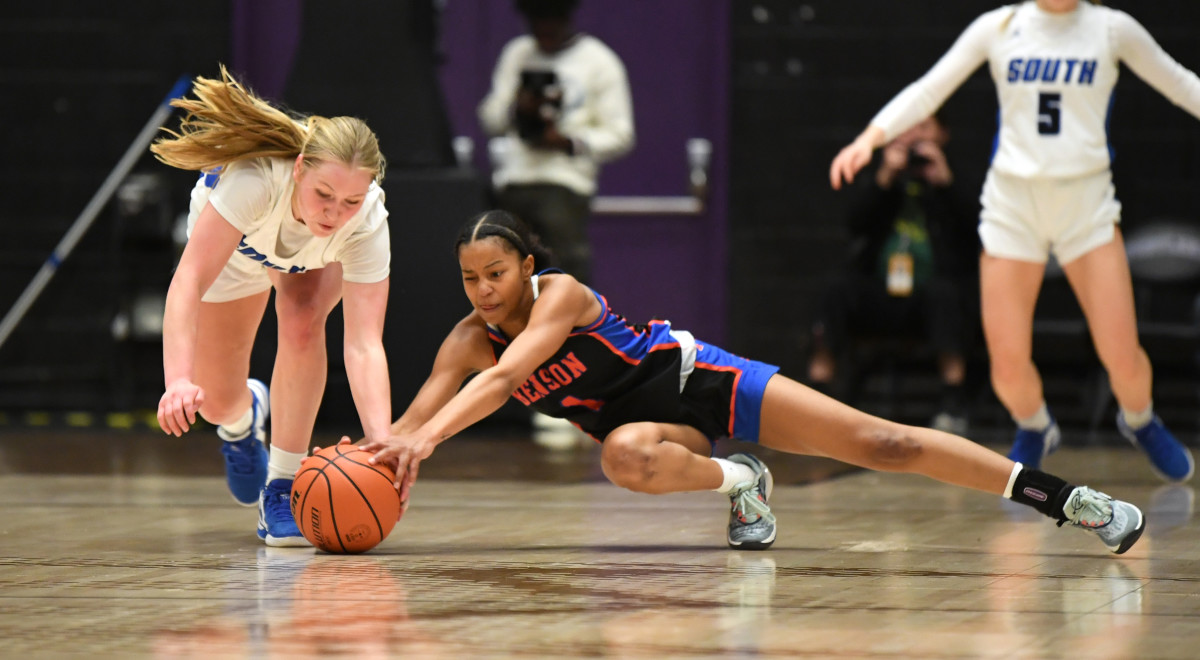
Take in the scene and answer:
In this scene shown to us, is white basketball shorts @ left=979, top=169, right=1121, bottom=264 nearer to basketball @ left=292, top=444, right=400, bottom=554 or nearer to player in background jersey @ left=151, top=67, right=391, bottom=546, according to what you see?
player in background jersey @ left=151, top=67, right=391, bottom=546

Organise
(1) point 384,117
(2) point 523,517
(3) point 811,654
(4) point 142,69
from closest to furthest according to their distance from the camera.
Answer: (3) point 811,654 → (2) point 523,517 → (1) point 384,117 → (4) point 142,69

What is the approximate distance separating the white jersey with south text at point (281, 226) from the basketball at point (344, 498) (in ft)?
1.81

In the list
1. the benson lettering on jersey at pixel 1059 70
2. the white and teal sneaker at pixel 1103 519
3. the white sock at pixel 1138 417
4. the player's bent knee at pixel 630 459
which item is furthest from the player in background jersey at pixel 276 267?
the white sock at pixel 1138 417

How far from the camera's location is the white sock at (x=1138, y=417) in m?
5.40

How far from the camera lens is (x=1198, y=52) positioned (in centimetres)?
808

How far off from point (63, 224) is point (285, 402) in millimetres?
5114

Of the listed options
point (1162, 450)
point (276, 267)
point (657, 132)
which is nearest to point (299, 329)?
point (276, 267)

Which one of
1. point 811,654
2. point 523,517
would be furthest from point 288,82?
point 811,654

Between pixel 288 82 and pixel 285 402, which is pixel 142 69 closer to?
pixel 288 82

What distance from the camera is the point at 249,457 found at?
4648 mm

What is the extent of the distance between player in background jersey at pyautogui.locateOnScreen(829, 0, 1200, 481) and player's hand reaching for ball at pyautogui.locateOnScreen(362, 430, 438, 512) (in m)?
2.27

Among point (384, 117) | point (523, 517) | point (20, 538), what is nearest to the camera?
point (20, 538)

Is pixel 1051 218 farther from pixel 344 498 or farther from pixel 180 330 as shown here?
pixel 180 330

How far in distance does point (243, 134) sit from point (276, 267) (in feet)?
1.41
